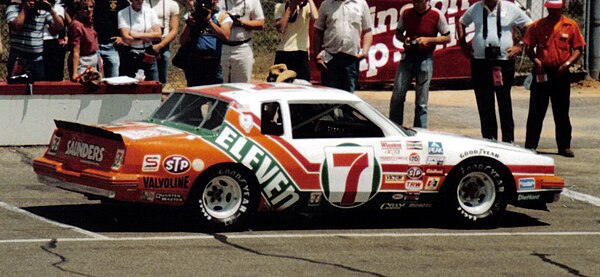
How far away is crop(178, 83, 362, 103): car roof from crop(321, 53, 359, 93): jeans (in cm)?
382

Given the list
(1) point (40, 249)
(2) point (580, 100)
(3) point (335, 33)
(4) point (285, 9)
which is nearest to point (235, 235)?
(1) point (40, 249)

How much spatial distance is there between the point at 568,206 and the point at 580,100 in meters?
8.47

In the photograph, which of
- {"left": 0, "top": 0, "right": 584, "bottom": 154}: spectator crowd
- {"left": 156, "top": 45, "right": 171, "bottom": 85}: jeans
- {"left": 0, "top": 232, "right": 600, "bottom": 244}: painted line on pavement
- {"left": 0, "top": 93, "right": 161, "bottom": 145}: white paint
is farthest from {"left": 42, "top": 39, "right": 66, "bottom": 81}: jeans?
{"left": 0, "top": 232, "right": 600, "bottom": 244}: painted line on pavement

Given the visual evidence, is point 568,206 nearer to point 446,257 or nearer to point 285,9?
point 446,257

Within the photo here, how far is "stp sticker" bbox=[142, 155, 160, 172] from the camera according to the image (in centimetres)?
1144

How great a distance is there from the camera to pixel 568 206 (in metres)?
14.0

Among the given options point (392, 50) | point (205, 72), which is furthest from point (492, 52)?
point (392, 50)

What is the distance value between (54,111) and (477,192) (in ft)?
20.1

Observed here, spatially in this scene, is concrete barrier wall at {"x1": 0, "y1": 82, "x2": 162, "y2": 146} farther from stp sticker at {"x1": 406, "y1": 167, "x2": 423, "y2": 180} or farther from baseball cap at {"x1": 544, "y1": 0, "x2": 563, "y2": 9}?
stp sticker at {"x1": 406, "y1": 167, "x2": 423, "y2": 180}

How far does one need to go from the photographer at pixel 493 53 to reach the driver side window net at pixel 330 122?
475 cm

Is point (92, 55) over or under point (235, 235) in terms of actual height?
over

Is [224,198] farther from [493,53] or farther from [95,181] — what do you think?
[493,53]

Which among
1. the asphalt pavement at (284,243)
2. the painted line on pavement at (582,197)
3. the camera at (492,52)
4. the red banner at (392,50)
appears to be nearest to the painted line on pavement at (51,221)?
the asphalt pavement at (284,243)

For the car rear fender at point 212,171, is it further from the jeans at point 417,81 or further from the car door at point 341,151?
the jeans at point 417,81
